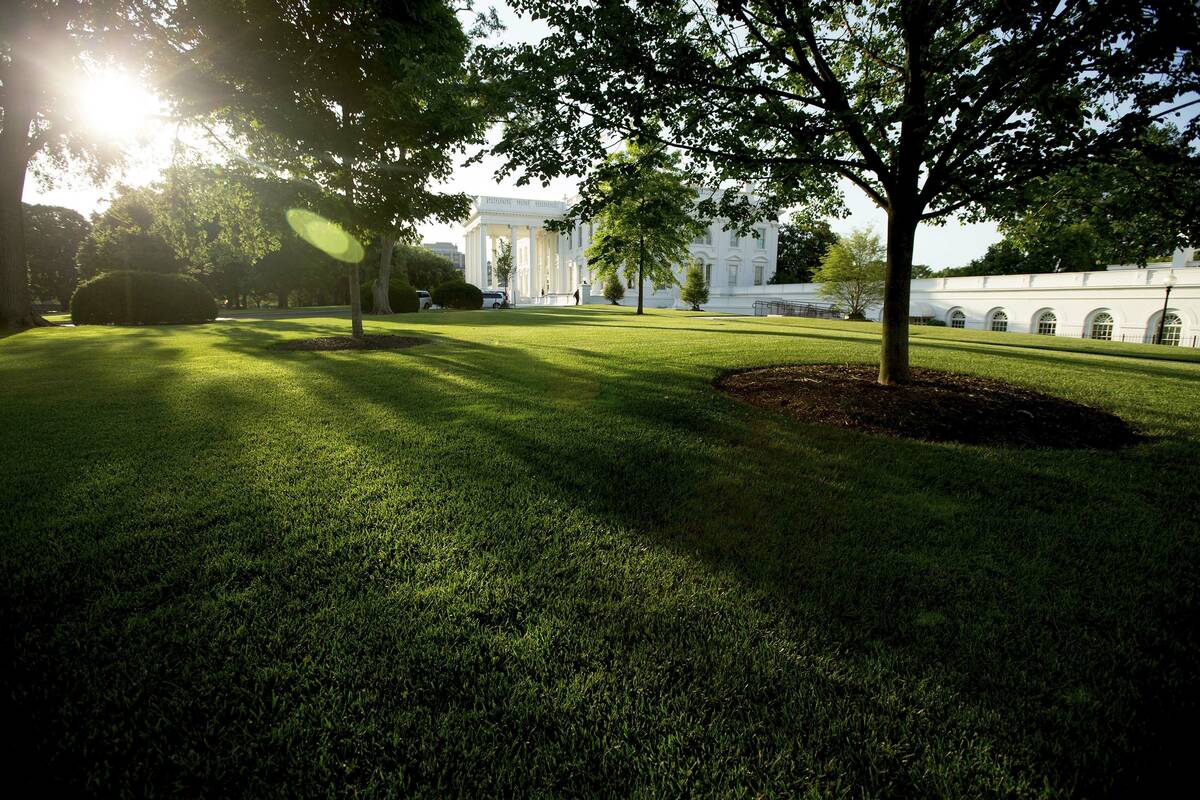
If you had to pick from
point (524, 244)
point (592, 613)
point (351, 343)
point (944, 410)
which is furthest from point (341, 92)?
point (524, 244)

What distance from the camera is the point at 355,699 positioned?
174cm

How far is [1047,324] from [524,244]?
208 feet

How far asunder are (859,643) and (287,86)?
1280cm

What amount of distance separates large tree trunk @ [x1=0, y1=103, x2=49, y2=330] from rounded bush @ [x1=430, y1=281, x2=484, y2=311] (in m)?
21.8

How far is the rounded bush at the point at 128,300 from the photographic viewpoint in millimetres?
17812

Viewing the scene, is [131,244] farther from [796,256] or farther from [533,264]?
[796,256]

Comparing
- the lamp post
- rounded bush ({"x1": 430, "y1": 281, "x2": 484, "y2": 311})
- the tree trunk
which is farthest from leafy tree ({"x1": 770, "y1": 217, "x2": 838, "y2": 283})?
the tree trunk

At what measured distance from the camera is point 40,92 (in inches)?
592

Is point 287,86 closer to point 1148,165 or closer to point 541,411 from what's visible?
point 541,411

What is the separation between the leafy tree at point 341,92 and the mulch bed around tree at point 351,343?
264 cm

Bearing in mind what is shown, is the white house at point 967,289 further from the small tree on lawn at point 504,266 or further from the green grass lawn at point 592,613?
the small tree on lawn at point 504,266

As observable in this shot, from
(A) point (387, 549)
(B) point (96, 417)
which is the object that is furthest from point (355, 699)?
(B) point (96, 417)

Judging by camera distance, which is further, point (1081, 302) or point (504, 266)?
point (504, 266)

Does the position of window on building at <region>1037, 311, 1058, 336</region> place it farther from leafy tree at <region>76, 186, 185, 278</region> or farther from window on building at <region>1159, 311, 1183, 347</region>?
leafy tree at <region>76, 186, 185, 278</region>
